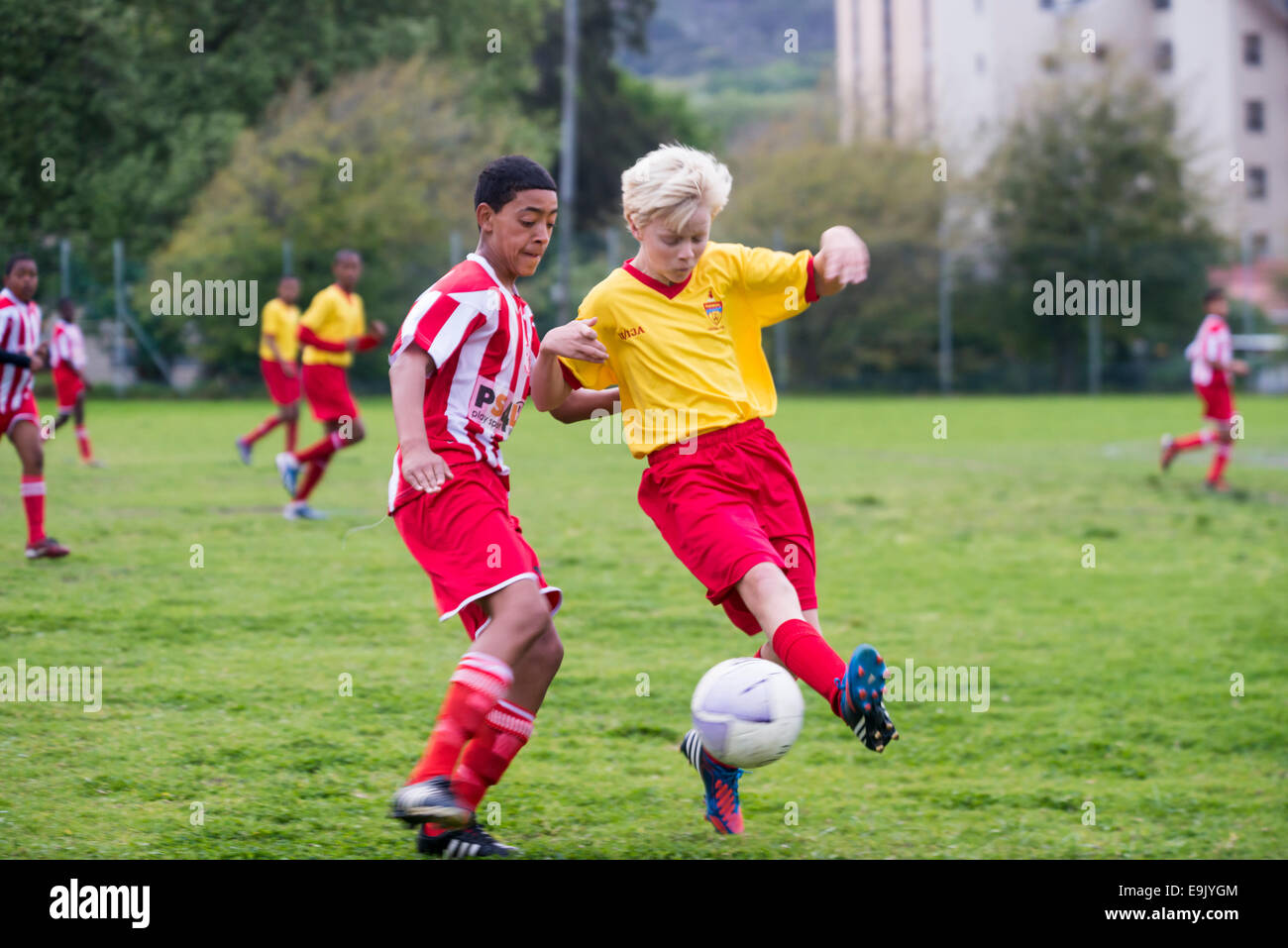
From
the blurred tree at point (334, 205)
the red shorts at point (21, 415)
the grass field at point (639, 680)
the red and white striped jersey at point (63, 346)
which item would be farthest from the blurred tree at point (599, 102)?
the red shorts at point (21, 415)

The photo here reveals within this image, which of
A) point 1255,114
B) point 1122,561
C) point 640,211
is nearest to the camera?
point 640,211

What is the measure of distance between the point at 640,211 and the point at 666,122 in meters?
48.8

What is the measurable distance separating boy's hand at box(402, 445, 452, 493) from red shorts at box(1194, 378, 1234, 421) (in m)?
12.0

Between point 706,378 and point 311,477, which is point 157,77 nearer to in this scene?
point 311,477

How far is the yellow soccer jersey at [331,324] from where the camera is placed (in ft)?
36.4

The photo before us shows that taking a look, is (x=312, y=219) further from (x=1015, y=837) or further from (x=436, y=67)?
(x=1015, y=837)

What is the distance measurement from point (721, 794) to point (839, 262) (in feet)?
5.37

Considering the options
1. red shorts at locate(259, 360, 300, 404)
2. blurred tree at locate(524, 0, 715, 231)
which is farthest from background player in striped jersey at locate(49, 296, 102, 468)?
blurred tree at locate(524, 0, 715, 231)

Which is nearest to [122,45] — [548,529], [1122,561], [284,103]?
[548,529]

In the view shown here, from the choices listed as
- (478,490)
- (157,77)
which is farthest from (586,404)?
(157,77)

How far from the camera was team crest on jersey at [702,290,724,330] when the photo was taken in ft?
13.7

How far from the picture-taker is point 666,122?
51156 millimetres

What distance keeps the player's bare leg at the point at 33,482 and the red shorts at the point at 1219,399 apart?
10895mm

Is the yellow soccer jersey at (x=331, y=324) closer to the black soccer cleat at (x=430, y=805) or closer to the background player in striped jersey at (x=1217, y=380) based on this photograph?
the black soccer cleat at (x=430, y=805)
